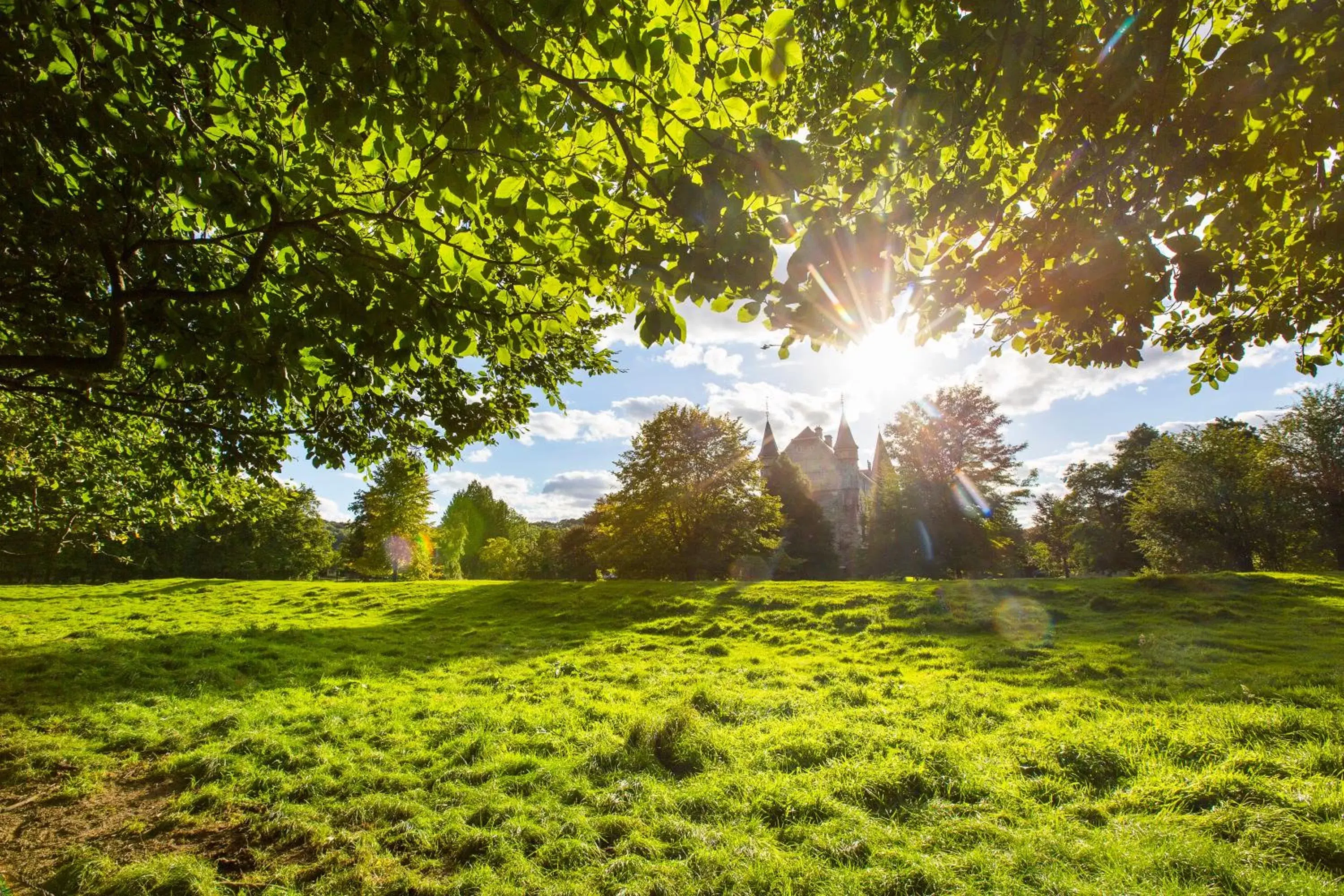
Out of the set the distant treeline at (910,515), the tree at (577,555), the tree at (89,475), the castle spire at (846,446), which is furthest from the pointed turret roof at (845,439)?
the tree at (89,475)

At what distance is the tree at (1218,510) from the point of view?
30.1m

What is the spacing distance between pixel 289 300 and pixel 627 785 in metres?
5.74

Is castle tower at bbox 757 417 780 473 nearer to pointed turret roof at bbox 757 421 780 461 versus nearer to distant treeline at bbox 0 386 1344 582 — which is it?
pointed turret roof at bbox 757 421 780 461

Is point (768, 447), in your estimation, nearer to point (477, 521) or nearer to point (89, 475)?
point (477, 521)

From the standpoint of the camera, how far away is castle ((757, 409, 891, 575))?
5991 centimetres

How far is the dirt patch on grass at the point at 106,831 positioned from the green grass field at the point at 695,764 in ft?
0.11

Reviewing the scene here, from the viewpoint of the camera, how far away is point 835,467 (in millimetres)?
66500

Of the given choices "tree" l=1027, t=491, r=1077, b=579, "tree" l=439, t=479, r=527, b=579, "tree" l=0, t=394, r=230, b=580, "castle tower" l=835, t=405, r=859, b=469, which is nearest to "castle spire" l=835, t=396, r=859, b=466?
"castle tower" l=835, t=405, r=859, b=469

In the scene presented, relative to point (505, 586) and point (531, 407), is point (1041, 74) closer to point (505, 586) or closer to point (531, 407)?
point (531, 407)

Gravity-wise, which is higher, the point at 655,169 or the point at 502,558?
the point at 655,169

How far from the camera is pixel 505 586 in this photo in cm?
2428

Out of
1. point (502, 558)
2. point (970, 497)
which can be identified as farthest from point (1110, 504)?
point (502, 558)

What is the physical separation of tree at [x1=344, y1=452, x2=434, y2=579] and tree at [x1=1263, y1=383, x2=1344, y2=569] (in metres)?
57.1

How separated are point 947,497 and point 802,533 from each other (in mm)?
10500
